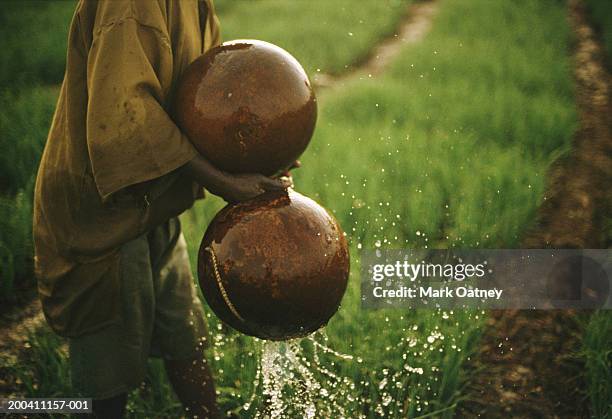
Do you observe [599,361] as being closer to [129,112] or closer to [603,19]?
[129,112]

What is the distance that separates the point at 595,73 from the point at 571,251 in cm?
330

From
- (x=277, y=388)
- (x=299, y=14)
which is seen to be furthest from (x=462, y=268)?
(x=299, y=14)

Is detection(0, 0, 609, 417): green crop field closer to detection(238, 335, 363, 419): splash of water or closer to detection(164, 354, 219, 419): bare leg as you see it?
detection(238, 335, 363, 419): splash of water

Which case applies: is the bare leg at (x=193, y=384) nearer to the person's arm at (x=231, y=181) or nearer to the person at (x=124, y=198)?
the person at (x=124, y=198)

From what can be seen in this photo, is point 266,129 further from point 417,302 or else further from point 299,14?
point 299,14

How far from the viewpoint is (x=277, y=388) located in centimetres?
230

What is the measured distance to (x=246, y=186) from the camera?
1.53m

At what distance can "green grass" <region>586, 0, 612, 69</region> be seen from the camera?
585cm

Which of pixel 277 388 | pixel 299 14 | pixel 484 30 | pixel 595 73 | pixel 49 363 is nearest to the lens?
pixel 277 388

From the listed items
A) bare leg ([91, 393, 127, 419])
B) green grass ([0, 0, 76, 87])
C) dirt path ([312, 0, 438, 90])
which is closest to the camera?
bare leg ([91, 393, 127, 419])

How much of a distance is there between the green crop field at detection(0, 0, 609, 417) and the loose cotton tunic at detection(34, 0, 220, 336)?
2.41 ft

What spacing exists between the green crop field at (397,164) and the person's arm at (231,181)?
108 centimetres

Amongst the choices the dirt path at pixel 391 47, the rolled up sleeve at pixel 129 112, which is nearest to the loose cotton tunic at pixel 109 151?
the rolled up sleeve at pixel 129 112

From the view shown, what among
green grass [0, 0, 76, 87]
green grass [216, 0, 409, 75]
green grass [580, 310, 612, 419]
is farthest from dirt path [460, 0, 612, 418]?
green grass [0, 0, 76, 87]
